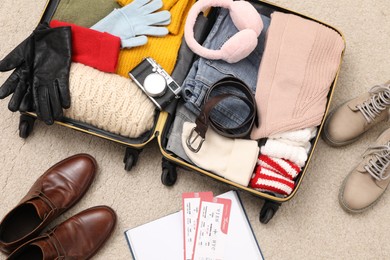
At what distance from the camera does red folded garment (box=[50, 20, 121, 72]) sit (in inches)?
37.5

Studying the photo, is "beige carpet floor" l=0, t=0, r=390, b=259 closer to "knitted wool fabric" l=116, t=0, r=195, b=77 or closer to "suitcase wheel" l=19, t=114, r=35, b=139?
"suitcase wheel" l=19, t=114, r=35, b=139

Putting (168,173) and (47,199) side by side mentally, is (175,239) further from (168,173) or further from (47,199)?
(47,199)

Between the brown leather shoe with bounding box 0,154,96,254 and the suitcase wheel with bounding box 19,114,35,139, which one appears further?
the suitcase wheel with bounding box 19,114,35,139

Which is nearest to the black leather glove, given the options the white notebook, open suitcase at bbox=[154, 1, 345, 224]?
open suitcase at bbox=[154, 1, 345, 224]

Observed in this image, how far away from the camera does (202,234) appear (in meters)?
1.01

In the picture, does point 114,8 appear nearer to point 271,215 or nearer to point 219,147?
point 219,147

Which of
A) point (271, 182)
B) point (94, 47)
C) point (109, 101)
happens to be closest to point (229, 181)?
point (271, 182)

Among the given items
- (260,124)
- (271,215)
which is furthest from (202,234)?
(260,124)

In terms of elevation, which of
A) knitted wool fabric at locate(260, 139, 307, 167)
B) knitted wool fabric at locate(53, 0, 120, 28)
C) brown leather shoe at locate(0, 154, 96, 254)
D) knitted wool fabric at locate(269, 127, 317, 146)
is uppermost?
knitted wool fabric at locate(53, 0, 120, 28)

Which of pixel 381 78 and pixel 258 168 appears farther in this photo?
pixel 381 78

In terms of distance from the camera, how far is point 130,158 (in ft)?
3.45

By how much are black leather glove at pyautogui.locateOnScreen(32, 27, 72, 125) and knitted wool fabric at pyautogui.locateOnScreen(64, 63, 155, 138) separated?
2 centimetres

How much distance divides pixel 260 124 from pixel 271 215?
0.24 m

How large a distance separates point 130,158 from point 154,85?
0.22m
